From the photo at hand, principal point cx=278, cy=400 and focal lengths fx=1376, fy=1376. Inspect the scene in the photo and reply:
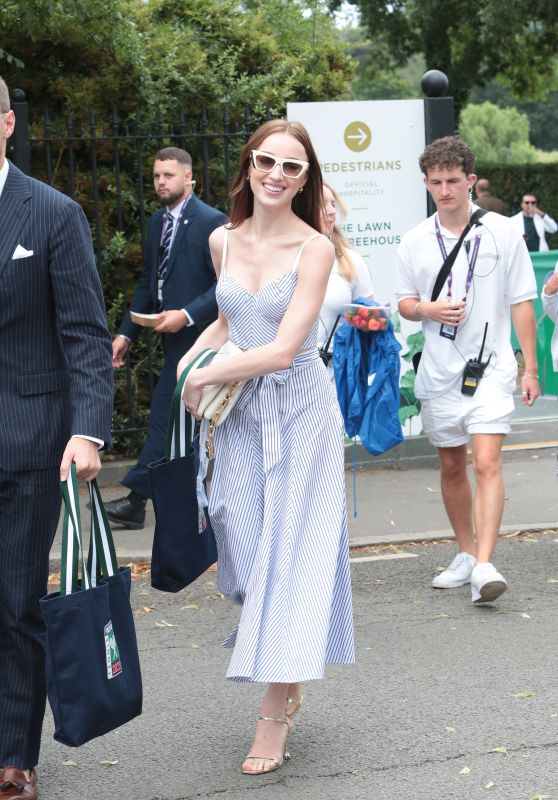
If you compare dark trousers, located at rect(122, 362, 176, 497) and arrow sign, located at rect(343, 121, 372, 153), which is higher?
arrow sign, located at rect(343, 121, 372, 153)

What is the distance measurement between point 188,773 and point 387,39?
2953 centimetres

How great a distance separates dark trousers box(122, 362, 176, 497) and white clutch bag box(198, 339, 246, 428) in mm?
3275

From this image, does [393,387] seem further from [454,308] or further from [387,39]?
[387,39]

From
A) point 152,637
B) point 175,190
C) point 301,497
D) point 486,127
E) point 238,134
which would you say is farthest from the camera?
point 486,127

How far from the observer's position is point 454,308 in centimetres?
608

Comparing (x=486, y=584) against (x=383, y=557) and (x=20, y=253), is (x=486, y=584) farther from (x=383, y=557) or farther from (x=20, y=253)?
(x=20, y=253)

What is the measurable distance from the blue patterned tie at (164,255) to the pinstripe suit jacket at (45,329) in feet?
12.7

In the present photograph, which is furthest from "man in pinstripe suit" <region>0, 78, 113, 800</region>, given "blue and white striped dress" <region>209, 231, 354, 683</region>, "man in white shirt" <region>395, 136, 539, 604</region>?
"man in white shirt" <region>395, 136, 539, 604</region>

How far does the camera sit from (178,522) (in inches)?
167

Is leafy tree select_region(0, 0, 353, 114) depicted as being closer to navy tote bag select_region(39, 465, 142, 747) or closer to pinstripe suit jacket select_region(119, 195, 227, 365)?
pinstripe suit jacket select_region(119, 195, 227, 365)

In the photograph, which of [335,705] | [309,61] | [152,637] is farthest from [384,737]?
[309,61]

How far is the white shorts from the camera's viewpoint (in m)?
6.10

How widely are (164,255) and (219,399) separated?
362 centimetres

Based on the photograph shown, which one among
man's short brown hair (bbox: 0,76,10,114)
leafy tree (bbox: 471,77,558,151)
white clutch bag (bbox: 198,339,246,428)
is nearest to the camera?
man's short brown hair (bbox: 0,76,10,114)
